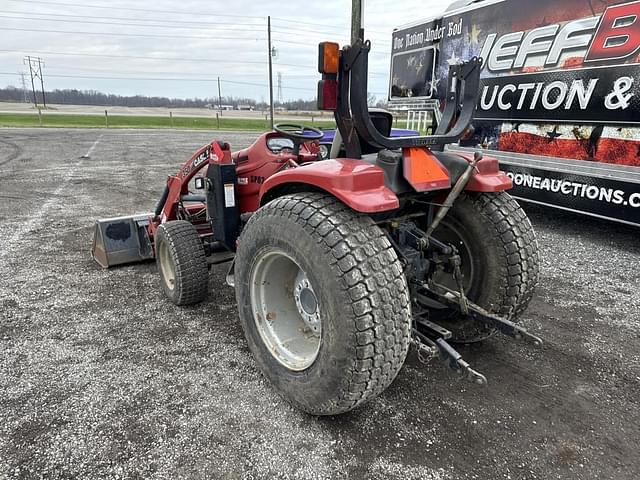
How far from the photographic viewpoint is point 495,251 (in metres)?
2.87

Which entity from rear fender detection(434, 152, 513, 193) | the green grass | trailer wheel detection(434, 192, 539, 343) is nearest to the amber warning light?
rear fender detection(434, 152, 513, 193)

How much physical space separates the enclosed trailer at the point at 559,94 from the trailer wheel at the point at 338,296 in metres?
3.08

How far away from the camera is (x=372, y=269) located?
212 cm

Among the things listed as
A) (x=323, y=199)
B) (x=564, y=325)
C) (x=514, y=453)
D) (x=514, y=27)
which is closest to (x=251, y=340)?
(x=323, y=199)

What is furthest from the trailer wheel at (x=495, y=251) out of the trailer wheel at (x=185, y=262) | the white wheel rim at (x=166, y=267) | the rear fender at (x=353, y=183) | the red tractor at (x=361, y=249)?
the white wheel rim at (x=166, y=267)

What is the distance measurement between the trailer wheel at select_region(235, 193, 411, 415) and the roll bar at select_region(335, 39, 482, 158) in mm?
417

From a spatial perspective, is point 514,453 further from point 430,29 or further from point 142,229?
point 430,29

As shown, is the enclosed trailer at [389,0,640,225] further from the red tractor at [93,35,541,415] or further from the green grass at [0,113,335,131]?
the green grass at [0,113,335,131]

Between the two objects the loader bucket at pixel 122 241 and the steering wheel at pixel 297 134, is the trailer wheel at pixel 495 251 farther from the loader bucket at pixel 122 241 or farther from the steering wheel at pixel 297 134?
the loader bucket at pixel 122 241

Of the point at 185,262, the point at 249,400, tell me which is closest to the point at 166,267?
the point at 185,262

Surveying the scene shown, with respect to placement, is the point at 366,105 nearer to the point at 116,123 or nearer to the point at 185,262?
the point at 185,262

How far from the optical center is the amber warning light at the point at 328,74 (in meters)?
2.27

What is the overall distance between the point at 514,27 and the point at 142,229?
5980mm

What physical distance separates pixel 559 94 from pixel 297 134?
167 inches
